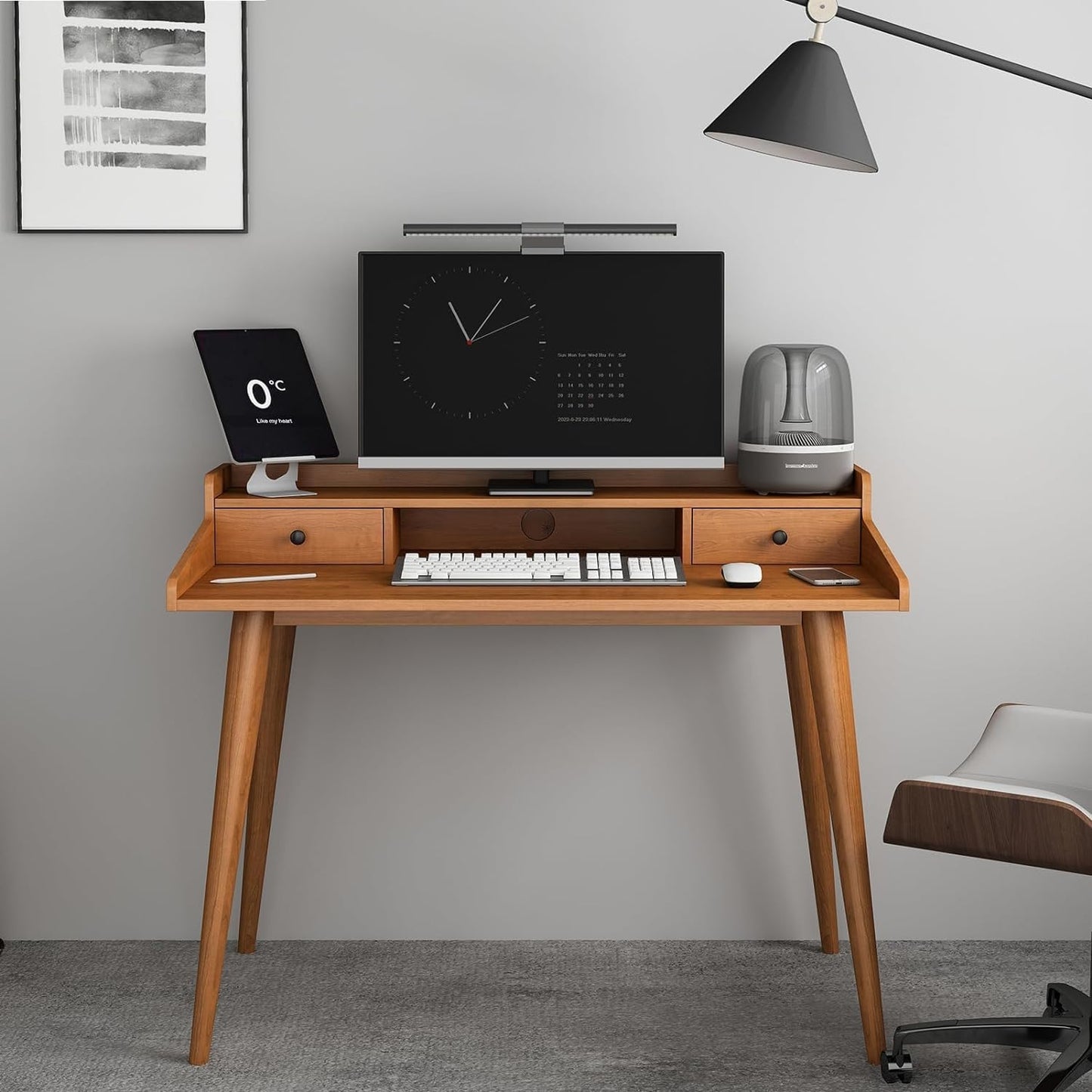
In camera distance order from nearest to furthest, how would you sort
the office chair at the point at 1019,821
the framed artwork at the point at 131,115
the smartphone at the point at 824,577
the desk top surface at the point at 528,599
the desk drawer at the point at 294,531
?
the office chair at the point at 1019,821
the desk top surface at the point at 528,599
the smartphone at the point at 824,577
the desk drawer at the point at 294,531
the framed artwork at the point at 131,115

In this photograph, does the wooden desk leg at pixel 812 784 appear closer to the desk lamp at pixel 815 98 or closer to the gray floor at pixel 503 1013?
the gray floor at pixel 503 1013

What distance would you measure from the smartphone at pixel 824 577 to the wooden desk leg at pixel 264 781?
3.36ft

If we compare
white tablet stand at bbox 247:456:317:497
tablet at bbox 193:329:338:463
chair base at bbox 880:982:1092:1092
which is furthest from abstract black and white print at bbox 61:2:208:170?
chair base at bbox 880:982:1092:1092

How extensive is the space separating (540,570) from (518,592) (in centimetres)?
10

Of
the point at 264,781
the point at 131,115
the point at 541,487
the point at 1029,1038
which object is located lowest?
the point at 1029,1038

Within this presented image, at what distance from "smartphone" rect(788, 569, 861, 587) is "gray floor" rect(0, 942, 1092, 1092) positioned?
2.73 ft

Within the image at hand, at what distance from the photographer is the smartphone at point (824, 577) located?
7.02 feet

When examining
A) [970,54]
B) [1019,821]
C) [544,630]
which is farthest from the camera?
[544,630]

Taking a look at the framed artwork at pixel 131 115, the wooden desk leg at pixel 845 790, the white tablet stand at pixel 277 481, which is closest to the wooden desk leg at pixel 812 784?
the wooden desk leg at pixel 845 790

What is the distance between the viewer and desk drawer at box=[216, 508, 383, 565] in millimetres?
2312

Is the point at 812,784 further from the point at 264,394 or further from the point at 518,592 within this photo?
the point at 264,394

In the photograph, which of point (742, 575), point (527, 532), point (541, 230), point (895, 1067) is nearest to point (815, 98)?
point (541, 230)

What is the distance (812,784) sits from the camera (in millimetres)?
2516

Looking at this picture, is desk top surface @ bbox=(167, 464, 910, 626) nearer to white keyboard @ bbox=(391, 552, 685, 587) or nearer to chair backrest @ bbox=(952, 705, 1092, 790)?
white keyboard @ bbox=(391, 552, 685, 587)
